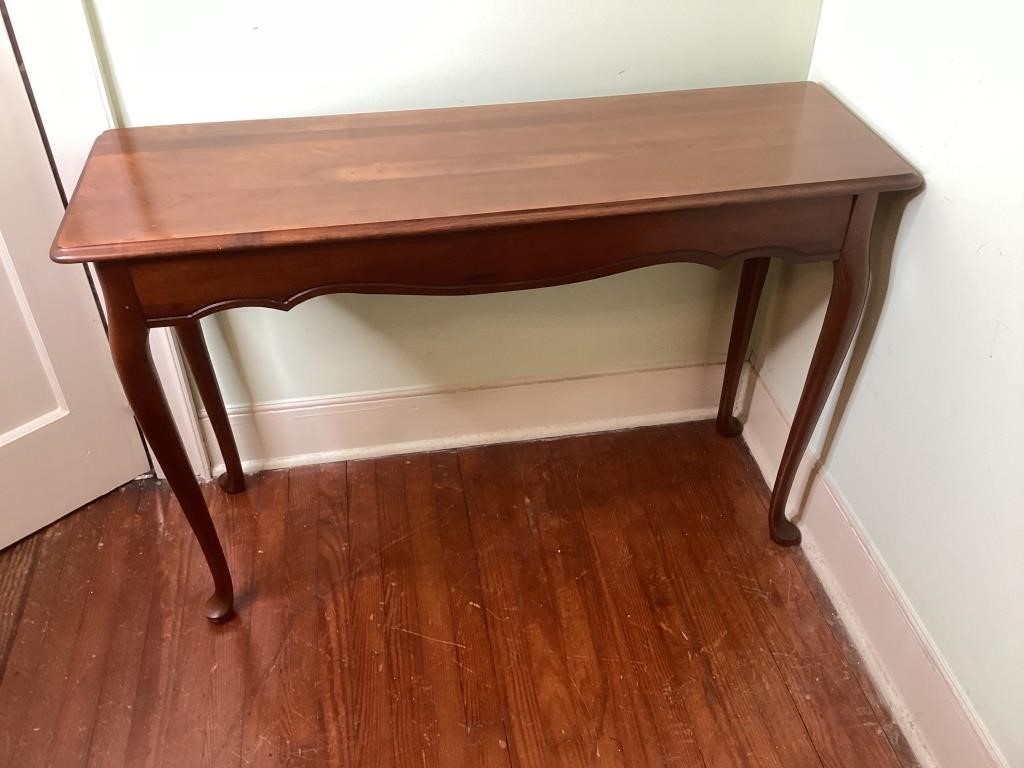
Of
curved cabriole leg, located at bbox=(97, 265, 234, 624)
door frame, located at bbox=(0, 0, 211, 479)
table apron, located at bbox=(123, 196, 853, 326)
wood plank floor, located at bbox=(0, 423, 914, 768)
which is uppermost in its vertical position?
door frame, located at bbox=(0, 0, 211, 479)

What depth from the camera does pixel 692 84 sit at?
4.71 ft

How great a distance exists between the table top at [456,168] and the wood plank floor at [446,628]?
0.75 meters

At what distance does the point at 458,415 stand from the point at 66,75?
0.93 metres

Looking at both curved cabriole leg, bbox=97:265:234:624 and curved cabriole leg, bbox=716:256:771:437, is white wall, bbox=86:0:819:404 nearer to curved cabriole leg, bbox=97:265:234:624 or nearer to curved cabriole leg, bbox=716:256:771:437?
curved cabriole leg, bbox=716:256:771:437

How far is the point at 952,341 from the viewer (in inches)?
45.3

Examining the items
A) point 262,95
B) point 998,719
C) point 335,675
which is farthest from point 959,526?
point 262,95

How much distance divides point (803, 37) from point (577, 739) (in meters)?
1.22

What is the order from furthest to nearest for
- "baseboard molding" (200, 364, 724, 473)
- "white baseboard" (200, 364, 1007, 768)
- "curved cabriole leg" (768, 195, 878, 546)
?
"baseboard molding" (200, 364, 724, 473), "white baseboard" (200, 364, 1007, 768), "curved cabriole leg" (768, 195, 878, 546)

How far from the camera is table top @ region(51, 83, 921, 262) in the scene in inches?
40.9

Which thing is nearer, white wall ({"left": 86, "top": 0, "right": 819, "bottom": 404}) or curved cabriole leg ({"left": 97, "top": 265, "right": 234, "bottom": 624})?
curved cabriole leg ({"left": 97, "top": 265, "right": 234, "bottom": 624})

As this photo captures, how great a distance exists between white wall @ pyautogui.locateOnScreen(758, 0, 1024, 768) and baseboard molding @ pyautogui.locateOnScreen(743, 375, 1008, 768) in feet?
0.09

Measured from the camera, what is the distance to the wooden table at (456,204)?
3.43 ft

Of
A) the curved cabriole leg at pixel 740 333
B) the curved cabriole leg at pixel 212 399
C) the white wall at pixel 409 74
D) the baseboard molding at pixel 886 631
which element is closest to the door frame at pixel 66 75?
the white wall at pixel 409 74

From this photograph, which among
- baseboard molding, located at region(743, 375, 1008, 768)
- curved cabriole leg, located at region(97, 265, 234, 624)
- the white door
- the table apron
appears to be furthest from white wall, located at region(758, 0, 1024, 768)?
the white door
